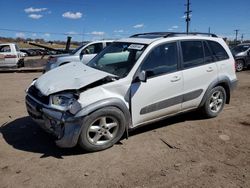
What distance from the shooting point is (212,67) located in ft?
20.6

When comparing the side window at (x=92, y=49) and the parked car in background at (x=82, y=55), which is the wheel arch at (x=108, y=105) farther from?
the side window at (x=92, y=49)

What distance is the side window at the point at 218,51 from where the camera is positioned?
6450 mm

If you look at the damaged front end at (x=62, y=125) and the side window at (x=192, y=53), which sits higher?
the side window at (x=192, y=53)

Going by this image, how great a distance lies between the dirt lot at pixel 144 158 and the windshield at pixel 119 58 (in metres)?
1.22

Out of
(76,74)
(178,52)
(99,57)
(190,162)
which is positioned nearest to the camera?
(190,162)

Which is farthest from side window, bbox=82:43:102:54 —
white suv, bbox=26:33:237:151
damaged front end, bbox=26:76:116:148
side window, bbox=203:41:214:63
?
damaged front end, bbox=26:76:116:148

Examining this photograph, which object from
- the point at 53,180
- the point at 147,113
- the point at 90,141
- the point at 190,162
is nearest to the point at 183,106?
the point at 147,113

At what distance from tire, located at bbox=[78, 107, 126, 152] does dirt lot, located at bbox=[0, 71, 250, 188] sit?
5.5 inches

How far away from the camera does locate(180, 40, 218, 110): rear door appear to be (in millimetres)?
5852

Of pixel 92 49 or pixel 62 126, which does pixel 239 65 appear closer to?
pixel 92 49

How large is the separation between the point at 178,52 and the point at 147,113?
4.35ft

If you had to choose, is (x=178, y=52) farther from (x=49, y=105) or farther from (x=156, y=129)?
(x=49, y=105)

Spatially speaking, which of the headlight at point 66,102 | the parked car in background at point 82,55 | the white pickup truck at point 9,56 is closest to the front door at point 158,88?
the headlight at point 66,102

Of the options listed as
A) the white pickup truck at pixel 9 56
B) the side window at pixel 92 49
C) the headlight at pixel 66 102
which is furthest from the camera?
the white pickup truck at pixel 9 56
